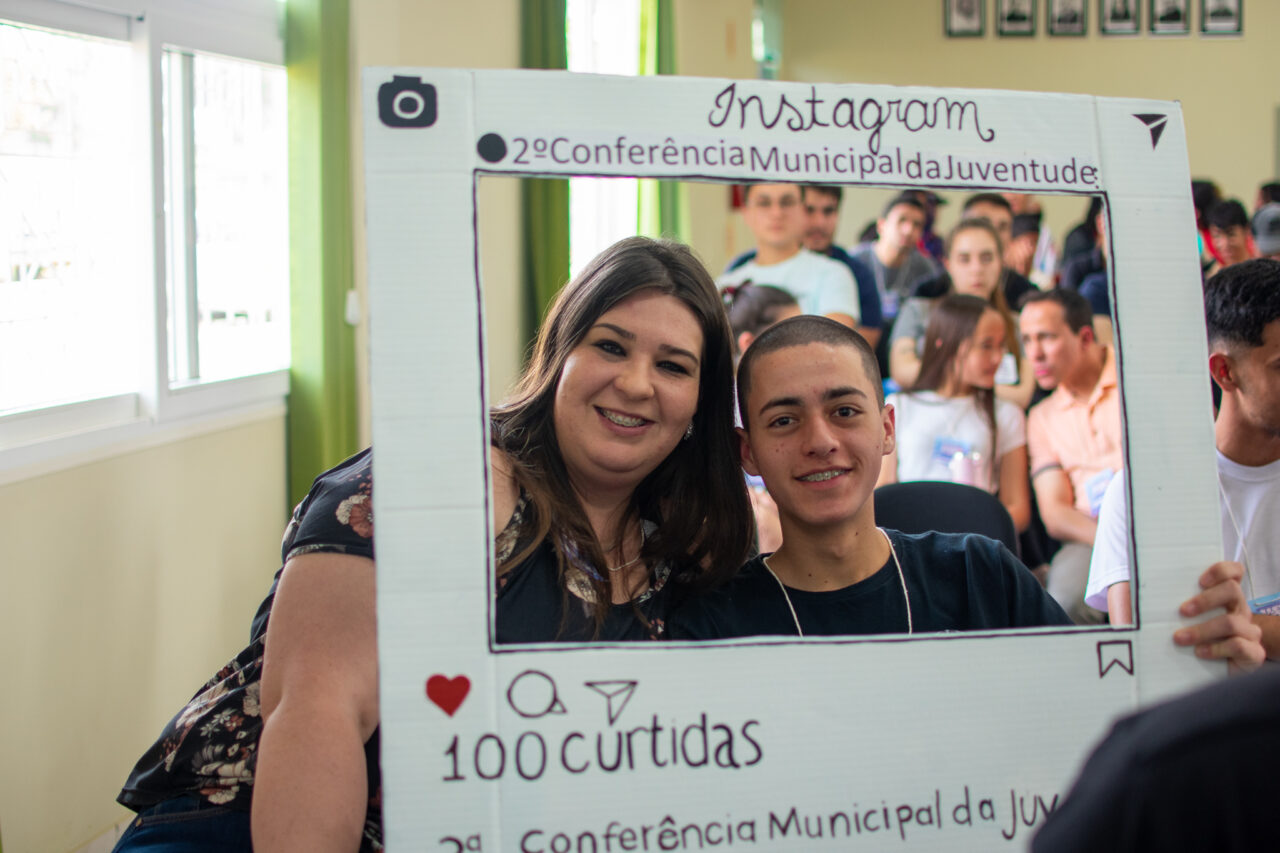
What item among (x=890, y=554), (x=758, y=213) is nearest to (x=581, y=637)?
(x=890, y=554)

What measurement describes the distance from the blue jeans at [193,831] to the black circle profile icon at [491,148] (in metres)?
0.85

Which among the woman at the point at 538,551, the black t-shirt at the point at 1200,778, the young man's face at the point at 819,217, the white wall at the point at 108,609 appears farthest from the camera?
the young man's face at the point at 819,217

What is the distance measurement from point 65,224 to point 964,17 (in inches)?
327

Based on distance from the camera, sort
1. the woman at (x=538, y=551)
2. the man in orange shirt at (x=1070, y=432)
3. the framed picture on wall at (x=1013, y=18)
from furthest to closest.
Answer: the framed picture on wall at (x=1013, y=18), the man in orange shirt at (x=1070, y=432), the woman at (x=538, y=551)

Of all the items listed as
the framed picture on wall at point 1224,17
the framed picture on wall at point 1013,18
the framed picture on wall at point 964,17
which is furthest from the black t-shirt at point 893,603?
the framed picture on wall at point 1224,17

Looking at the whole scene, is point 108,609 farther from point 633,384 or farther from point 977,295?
point 977,295

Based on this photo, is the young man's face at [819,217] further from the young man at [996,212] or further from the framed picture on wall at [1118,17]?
the framed picture on wall at [1118,17]

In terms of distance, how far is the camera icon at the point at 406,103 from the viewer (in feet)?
3.06

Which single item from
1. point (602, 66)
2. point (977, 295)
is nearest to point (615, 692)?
point (977, 295)

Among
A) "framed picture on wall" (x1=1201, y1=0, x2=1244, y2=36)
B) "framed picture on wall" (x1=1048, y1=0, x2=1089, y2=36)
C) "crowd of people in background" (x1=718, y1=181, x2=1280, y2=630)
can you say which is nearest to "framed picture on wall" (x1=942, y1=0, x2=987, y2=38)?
"framed picture on wall" (x1=1048, y1=0, x2=1089, y2=36)

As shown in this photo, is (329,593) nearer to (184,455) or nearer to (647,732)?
(647,732)

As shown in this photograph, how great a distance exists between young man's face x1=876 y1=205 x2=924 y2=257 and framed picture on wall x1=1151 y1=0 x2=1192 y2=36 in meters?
5.63

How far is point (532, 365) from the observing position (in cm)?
145

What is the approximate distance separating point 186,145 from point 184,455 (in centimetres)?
82
